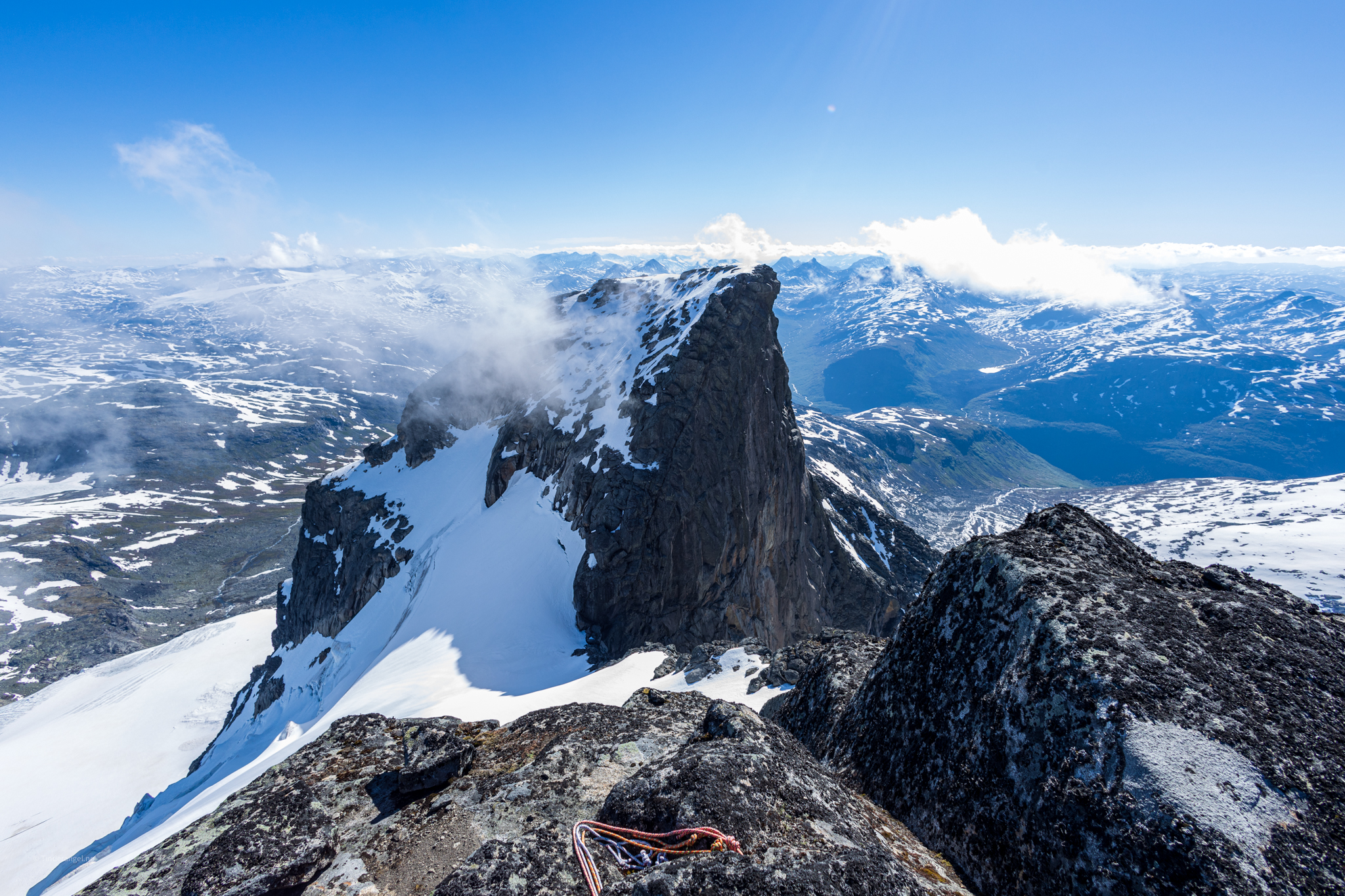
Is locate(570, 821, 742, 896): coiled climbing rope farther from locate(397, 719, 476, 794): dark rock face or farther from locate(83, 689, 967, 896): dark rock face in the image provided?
locate(397, 719, 476, 794): dark rock face

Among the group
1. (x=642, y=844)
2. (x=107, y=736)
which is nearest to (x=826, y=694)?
(x=642, y=844)

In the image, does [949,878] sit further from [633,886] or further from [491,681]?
[491,681]

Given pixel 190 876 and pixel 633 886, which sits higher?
pixel 633 886

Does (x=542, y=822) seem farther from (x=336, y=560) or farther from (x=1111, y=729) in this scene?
(x=336, y=560)

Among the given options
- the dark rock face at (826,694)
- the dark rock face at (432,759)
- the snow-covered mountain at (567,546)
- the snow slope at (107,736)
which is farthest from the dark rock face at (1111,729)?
the snow slope at (107,736)

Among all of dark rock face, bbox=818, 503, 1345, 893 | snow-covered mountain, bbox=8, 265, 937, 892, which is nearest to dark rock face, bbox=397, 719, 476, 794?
dark rock face, bbox=818, 503, 1345, 893

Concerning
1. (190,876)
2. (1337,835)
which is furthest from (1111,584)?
(190,876)
